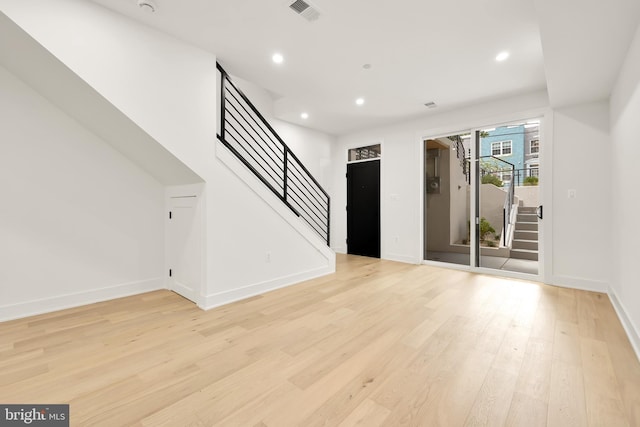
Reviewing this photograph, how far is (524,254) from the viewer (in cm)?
528

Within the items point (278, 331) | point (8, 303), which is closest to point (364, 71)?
point (278, 331)

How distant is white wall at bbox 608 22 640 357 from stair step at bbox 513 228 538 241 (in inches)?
100

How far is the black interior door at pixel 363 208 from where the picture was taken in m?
5.96

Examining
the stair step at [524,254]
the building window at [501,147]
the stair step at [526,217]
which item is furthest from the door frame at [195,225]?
the building window at [501,147]

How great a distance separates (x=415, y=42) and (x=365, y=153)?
3453 millimetres

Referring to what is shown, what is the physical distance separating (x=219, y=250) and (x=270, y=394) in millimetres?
1793

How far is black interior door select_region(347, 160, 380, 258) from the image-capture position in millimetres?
5965

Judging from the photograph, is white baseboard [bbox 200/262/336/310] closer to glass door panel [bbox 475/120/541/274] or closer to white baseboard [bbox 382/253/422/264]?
white baseboard [bbox 382/253/422/264]

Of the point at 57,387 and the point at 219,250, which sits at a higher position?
the point at 219,250

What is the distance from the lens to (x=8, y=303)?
2.57 m

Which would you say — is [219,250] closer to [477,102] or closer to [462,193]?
[477,102]

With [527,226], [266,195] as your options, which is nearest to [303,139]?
[266,195]

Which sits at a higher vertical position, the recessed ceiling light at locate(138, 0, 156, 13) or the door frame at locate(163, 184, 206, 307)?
the recessed ceiling light at locate(138, 0, 156, 13)

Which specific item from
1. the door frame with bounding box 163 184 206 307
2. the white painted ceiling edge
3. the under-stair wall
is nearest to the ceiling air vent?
the under-stair wall
